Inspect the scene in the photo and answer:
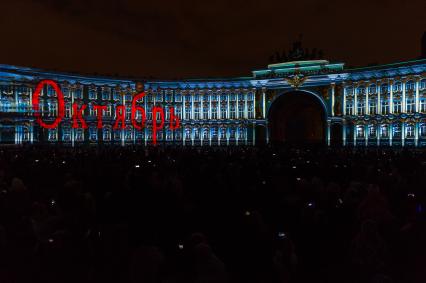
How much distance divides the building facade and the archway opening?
75 centimetres

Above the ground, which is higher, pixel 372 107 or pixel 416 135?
pixel 372 107

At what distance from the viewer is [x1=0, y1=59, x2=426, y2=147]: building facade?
212ft

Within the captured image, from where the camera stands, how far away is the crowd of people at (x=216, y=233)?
773cm

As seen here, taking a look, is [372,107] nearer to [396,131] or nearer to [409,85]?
[396,131]

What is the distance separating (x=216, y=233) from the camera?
10680mm

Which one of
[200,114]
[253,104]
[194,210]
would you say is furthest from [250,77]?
[194,210]

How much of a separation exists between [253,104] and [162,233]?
72385 mm

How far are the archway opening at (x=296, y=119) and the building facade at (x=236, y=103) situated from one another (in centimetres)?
75

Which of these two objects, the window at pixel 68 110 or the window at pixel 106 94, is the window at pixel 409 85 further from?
the window at pixel 68 110

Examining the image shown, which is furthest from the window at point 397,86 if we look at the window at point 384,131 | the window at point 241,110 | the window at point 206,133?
the window at point 206,133

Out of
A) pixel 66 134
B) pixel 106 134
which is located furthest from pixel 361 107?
pixel 66 134

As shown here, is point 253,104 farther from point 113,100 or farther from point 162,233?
point 162,233

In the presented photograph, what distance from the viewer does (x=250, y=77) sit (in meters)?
81.3

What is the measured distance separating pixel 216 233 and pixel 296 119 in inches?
3073
